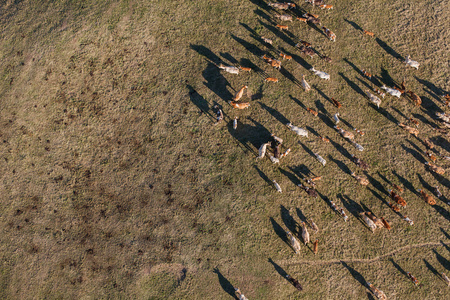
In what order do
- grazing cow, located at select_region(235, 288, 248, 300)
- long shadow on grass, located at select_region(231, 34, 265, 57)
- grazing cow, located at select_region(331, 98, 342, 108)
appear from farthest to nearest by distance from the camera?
long shadow on grass, located at select_region(231, 34, 265, 57) < grazing cow, located at select_region(331, 98, 342, 108) < grazing cow, located at select_region(235, 288, 248, 300)

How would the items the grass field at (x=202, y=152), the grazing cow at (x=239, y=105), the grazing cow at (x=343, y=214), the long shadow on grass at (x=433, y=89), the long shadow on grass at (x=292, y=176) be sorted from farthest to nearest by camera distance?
the long shadow on grass at (x=433, y=89) → the grazing cow at (x=239, y=105) → the long shadow on grass at (x=292, y=176) → the grazing cow at (x=343, y=214) → the grass field at (x=202, y=152)

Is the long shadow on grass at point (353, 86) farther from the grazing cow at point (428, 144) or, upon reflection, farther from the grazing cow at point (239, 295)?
the grazing cow at point (239, 295)

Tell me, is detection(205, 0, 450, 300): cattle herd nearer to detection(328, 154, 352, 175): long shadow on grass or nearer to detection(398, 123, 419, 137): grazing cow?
detection(398, 123, 419, 137): grazing cow

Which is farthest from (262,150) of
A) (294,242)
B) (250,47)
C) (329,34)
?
(329,34)

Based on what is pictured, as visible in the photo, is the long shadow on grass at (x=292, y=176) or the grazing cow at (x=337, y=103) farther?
the grazing cow at (x=337, y=103)

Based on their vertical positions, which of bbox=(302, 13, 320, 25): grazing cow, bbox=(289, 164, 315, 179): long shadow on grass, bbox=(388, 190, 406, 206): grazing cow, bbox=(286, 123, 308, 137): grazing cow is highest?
bbox=(302, 13, 320, 25): grazing cow

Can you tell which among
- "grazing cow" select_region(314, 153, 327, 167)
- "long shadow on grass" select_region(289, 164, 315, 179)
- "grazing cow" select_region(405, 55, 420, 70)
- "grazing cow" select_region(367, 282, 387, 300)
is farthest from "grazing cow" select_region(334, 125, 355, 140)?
"grazing cow" select_region(367, 282, 387, 300)

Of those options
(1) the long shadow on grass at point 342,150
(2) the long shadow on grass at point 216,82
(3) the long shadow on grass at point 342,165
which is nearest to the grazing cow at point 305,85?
(1) the long shadow on grass at point 342,150
